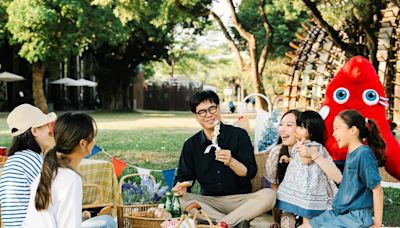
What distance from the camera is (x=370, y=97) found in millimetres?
6637

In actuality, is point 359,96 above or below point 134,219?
above

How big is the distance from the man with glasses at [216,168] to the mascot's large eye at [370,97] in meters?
2.47

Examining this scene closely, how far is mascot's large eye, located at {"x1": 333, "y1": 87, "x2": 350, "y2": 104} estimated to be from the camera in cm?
665

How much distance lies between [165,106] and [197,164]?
3410 cm

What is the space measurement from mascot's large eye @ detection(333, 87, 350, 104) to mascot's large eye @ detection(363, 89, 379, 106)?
0.20 meters

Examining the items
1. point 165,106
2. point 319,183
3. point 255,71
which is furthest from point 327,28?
point 165,106

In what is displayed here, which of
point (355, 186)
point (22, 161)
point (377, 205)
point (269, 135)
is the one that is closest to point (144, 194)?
point (22, 161)

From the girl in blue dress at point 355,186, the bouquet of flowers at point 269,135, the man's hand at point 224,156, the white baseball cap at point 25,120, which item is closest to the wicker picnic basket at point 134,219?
the man's hand at point 224,156

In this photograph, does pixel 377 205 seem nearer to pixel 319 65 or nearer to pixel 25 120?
pixel 25 120

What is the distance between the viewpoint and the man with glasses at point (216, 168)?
451 cm

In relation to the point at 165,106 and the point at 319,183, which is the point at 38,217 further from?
the point at 165,106

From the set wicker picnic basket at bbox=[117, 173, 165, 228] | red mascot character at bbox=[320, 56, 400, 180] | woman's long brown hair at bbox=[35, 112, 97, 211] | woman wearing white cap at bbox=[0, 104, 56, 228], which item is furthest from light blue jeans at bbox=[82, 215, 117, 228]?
red mascot character at bbox=[320, 56, 400, 180]

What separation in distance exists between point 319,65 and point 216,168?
7909mm

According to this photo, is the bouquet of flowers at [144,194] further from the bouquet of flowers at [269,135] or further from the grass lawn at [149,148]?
the grass lawn at [149,148]
